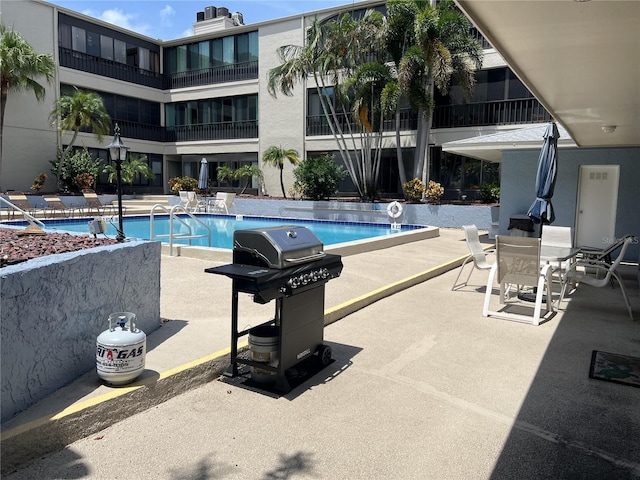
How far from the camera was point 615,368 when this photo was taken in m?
4.71

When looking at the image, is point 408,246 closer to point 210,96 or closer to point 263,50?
point 263,50

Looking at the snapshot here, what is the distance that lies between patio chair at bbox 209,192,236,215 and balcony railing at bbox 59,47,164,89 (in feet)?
38.6

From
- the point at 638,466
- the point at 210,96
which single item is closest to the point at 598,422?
the point at 638,466

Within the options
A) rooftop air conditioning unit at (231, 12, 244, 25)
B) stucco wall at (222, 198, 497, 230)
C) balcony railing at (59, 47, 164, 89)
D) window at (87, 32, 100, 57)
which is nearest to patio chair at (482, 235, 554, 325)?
stucco wall at (222, 198, 497, 230)

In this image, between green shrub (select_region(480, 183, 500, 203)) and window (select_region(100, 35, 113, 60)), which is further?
window (select_region(100, 35, 113, 60))

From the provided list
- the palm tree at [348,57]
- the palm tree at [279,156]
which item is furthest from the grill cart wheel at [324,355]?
the palm tree at [279,156]

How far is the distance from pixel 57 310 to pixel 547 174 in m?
8.89

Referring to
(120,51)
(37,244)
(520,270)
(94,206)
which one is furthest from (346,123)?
(37,244)

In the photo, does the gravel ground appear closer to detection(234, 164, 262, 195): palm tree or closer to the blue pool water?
the blue pool water

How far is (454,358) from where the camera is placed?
4996 mm

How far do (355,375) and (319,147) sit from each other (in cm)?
2293

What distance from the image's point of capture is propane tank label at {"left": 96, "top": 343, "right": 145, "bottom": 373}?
3.59 m

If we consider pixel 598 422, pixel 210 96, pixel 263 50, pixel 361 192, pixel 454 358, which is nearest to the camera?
pixel 598 422

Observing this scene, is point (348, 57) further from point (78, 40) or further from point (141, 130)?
point (78, 40)
